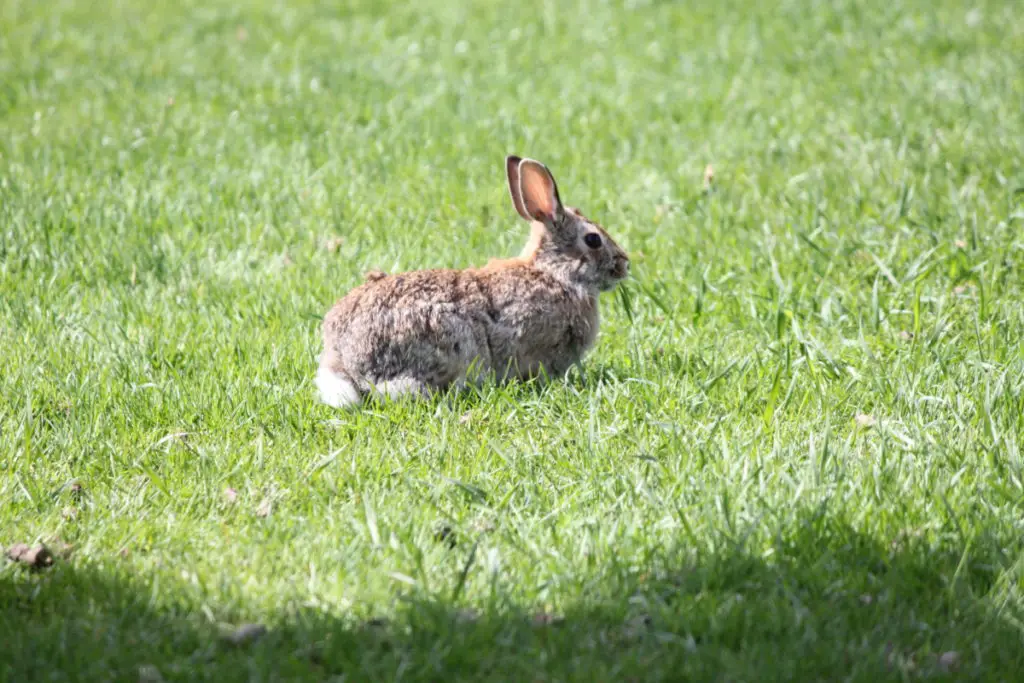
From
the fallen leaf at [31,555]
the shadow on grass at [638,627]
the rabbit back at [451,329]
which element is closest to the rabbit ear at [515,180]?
the rabbit back at [451,329]

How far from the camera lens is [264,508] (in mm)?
4309

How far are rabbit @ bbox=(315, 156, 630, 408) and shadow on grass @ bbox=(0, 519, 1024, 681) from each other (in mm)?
1555

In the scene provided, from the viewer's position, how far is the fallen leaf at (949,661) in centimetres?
345

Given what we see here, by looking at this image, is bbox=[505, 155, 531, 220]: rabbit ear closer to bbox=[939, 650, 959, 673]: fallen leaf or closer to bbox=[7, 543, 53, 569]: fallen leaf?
bbox=[7, 543, 53, 569]: fallen leaf

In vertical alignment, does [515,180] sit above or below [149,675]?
above

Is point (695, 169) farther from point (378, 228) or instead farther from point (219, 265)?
point (219, 265)

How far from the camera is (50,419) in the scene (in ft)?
16.6

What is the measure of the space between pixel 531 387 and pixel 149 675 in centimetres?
243

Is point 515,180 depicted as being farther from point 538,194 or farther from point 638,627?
point 638,627

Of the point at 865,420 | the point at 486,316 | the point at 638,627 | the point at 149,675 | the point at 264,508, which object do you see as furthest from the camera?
the point at 486,316

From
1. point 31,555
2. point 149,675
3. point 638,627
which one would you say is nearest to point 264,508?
point 31,555

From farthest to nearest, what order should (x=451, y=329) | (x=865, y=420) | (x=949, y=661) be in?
(x=451, y=329) → (x=865, y=420) → (x=949, y=661)

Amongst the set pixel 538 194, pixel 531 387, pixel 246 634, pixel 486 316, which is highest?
pixel 538 194

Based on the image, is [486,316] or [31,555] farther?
[486,316]
